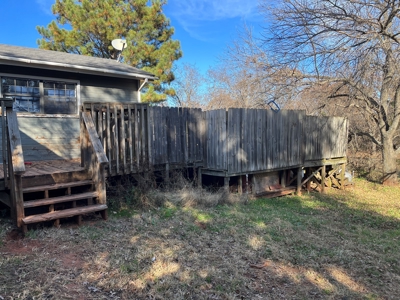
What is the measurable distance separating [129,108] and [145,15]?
12.8 meters

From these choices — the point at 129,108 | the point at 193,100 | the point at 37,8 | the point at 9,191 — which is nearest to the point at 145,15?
the point at 37,8

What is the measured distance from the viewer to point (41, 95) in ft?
25.7

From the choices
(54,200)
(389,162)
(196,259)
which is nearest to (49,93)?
(54,200)

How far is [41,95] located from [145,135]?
325 centimetres

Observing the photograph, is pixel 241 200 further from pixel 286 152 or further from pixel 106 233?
pixel 106 233

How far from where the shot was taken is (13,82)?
Answer: 7402 millimetres

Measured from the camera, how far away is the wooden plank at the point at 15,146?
4.16 meters

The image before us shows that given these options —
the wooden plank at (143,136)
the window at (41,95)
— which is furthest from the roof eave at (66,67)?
the wooden plank at (143,136)

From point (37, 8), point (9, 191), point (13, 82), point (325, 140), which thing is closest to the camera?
point (9, 191)

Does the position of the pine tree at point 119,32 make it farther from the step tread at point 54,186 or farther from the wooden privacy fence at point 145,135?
the step tread at point 54,186

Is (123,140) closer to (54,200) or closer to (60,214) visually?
(54,200)

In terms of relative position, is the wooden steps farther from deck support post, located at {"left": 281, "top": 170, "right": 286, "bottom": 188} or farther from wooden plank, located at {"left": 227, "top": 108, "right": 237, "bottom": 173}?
deck support post, located at {"left": 281, "top": 170, "right": 286, "bottom": 188}

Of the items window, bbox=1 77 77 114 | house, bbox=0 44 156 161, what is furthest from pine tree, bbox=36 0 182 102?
window, bbox=1 77 77 114

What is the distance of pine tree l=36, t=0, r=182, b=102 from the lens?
16.4 meters
